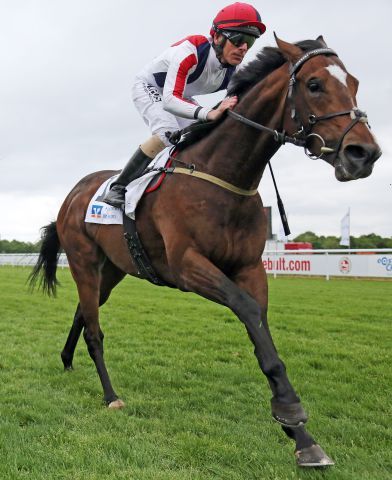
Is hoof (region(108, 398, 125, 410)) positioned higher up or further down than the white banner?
further down

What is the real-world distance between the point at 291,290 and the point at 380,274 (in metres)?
3.82

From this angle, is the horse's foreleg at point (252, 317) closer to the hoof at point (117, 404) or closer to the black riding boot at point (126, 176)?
the black riding boot at point (126, 176)

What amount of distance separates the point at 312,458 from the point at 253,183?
69.4 inches

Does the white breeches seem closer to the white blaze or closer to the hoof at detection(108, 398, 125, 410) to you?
the white blaze

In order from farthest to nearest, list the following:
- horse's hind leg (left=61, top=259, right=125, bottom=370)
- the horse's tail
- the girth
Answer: the horse's tail
horse's hind leg (left=61, top=259, right=125, bottom=370)
the girth

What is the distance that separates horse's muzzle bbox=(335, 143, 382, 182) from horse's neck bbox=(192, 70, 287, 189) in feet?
2.18

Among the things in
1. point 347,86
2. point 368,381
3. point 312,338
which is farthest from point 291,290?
point 347,86

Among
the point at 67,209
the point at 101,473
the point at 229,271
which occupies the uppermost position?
the point at 67,209

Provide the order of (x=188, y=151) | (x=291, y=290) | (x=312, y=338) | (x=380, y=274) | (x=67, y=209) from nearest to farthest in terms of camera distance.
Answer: (x=188, y=151)
(x=67, y=209)
(x=312, y=338)
(x=291, y=290)
(x=380, y=274)

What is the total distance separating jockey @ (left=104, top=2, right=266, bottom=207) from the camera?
150 inches

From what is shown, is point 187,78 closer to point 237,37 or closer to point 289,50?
point 237,37

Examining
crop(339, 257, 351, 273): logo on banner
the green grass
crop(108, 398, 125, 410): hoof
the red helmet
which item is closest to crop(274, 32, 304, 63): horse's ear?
the red helmet

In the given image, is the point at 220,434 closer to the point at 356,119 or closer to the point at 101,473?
the point at 101,473

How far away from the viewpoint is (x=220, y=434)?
3.72m
